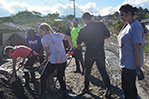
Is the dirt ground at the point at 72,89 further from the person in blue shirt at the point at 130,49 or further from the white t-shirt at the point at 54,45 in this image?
the person in blue shirt at the point at 130,49

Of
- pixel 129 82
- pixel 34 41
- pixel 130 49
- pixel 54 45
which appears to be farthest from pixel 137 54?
pixel 34 41

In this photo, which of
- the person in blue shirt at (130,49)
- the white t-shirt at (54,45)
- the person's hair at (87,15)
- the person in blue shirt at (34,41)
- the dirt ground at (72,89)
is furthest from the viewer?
the person in blue shirt at (34,41)

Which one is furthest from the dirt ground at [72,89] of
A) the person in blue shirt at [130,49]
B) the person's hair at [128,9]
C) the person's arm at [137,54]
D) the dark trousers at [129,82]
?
the person's hair at [128,9]

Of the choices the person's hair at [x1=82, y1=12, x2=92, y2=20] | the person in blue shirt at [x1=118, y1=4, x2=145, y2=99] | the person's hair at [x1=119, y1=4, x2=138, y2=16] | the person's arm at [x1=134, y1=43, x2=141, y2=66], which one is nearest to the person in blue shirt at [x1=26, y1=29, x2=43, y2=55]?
the person's hair at [x1=82, y1=12, x2=92, y2=20]

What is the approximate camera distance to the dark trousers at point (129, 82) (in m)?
2.58

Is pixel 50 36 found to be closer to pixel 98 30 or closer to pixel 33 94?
pixel 98 30

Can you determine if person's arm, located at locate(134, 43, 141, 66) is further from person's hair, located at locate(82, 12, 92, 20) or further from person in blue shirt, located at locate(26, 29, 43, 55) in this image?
person in blue shirt, located at locate(26, 29, 43, 55)

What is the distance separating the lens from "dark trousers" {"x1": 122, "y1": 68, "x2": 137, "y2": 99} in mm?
2576

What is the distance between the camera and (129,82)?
260 centimetres

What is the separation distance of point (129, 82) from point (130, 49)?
1.76ft

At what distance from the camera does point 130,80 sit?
102 inches

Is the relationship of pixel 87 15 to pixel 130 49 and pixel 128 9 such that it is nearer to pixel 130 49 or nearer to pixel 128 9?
pixel 128 9

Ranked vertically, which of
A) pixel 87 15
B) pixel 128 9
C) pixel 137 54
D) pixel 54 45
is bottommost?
pixel 137 54

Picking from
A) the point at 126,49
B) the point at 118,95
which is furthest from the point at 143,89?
the point at 126,49
